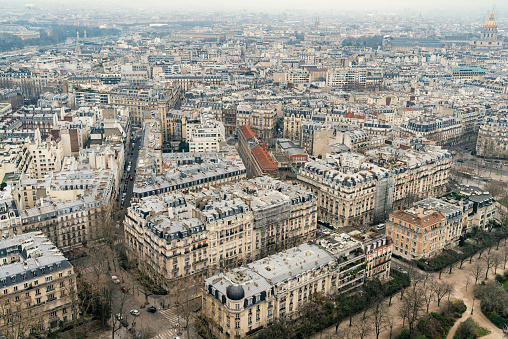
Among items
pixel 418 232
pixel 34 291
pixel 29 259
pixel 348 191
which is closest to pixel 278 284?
pixel 34 291

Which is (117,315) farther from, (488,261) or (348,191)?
(488,261)

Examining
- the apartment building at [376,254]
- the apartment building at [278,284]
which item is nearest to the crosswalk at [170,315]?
the apartment building at [278,284]

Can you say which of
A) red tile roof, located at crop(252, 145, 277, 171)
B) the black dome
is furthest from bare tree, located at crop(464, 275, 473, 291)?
red tile roof, located at crop(252, 145, 277, 171)

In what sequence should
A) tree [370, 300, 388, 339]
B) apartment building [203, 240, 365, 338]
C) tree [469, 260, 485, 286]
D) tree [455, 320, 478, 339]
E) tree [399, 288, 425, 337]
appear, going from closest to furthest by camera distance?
apartment building [203, 240, 365, 338], tree [370, 300, 388, 339], tree [455, 320, 478, 339], tree [399, 288, 425, 337], tree [469, 260, 485, 286]

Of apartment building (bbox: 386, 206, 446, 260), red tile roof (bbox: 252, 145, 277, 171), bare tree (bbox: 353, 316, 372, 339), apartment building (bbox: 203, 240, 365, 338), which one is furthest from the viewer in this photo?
red tile roof (bbox: 252, 145, 277, 171)

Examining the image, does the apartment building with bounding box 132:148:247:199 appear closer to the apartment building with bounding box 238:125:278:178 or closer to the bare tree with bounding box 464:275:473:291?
the apartment building with bounding box 238:125:278:178
